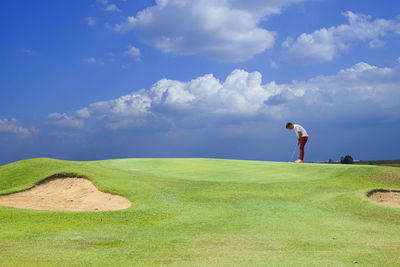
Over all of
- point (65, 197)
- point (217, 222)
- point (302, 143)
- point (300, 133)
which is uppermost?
point (300, 133)

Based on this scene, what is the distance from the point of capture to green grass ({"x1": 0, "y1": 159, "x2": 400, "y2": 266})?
9039 mm

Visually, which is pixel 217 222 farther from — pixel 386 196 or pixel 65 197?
pixel 386 196

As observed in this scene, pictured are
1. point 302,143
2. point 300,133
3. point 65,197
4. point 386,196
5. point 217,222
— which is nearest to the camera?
point 217,222

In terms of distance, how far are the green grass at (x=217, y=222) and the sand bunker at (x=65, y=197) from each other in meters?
0.62

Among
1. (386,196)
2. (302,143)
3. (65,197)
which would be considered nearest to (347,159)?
(302,143)

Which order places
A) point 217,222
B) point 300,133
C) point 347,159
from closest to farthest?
point 217,222 → point 300,133 → point 347,159

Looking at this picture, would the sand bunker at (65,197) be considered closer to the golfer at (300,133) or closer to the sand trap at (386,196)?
the sand trap at (386,196)

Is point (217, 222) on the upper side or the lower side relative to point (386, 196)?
lower

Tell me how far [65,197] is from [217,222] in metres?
9.80

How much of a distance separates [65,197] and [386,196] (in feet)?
56.4

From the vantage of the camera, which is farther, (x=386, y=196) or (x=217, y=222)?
(x=386, y=196)

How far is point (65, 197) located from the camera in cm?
1888

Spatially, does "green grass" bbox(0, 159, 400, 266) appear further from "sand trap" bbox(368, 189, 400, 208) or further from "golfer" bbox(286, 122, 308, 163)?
"golfer" bbox(286, 122, 308, 163)

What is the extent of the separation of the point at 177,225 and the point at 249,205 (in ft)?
14.1
